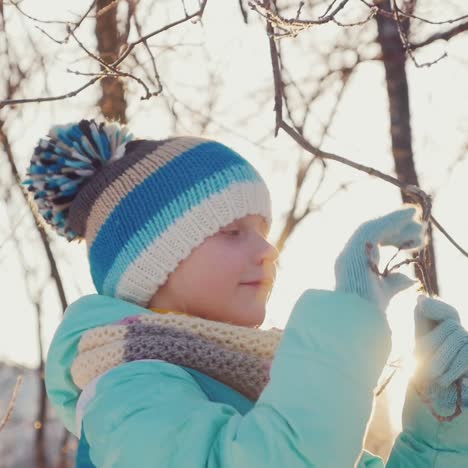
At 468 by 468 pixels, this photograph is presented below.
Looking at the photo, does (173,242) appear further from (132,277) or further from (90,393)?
(90,393)

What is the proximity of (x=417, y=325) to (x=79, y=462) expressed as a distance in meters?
0.75

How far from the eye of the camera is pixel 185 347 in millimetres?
1625

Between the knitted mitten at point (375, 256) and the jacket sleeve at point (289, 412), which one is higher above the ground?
the knitted mitten at point (375, 256)

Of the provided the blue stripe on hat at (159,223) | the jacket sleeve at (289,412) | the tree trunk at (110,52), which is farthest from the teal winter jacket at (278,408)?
the tree trunk at (110,52)

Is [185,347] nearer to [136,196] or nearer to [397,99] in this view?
[136,196]

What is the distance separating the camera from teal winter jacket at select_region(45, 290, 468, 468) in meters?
1.34

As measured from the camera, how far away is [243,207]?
1.91m

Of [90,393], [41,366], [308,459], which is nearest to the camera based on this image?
[308,459]

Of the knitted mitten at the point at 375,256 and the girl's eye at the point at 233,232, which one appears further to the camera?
the girl's eye at the point at 233,232

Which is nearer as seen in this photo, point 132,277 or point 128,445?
point 128,445

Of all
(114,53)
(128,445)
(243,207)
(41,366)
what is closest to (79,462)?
(128,445)

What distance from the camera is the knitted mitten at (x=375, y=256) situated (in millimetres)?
1445

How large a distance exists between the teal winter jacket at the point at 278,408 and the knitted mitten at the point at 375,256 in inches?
1.2

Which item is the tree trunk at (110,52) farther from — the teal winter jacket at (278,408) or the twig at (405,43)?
the teal winter jacket at (278,408)
